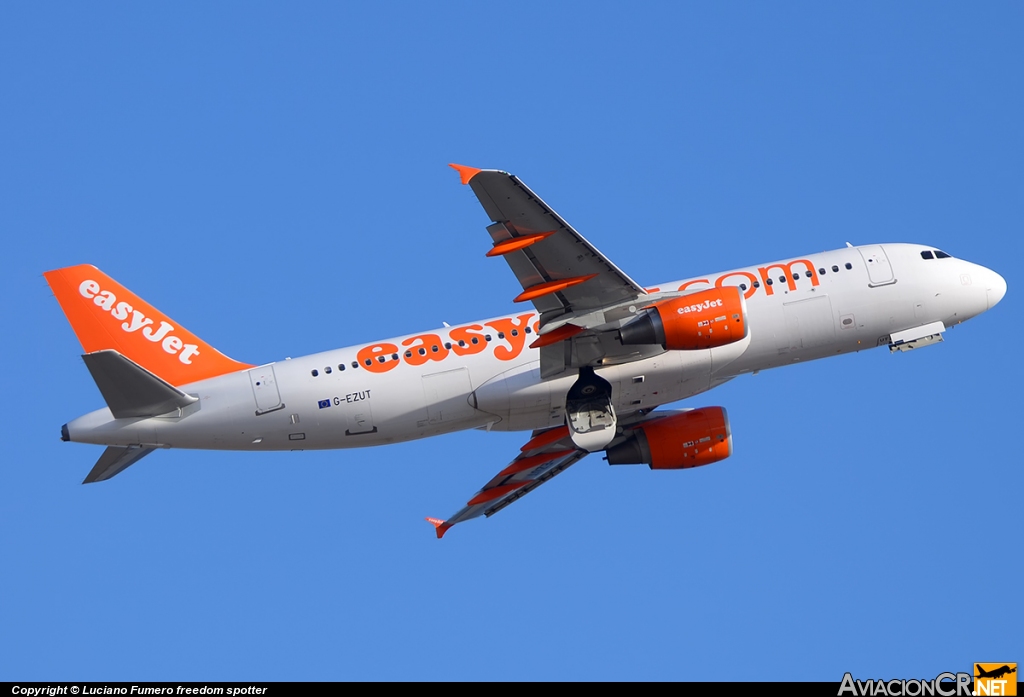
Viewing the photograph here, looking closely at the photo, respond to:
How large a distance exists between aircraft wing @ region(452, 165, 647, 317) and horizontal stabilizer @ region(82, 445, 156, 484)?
549 inches

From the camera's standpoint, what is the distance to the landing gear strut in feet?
136

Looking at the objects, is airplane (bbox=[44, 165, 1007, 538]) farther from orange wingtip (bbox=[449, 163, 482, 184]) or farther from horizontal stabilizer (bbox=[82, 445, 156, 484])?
orange wingtip (bbox=[449, 163, 482, 184])

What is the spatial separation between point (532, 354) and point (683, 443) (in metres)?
7.13

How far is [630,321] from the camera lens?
40281 mm

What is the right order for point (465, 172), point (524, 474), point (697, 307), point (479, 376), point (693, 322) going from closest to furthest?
point (465, 172)
point (693, 322)
point (697, 307)
point (479, 376)
point (524, 474)

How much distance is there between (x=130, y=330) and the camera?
4266 cm

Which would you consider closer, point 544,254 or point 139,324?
point 544,254

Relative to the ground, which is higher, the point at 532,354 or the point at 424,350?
the point at 424,350

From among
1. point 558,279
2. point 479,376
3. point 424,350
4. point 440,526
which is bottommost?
point 440,526

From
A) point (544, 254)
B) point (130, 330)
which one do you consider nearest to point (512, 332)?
point (544, 254)

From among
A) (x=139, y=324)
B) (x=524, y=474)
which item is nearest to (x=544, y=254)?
(x=524, y=474)

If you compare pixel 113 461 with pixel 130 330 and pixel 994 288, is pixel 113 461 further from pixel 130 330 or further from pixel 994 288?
pixel 994 288

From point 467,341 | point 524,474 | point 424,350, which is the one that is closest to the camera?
point 424,350

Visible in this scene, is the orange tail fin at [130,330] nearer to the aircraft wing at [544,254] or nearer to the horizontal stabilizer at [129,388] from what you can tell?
the horizontal stabilizer at [129,388]
